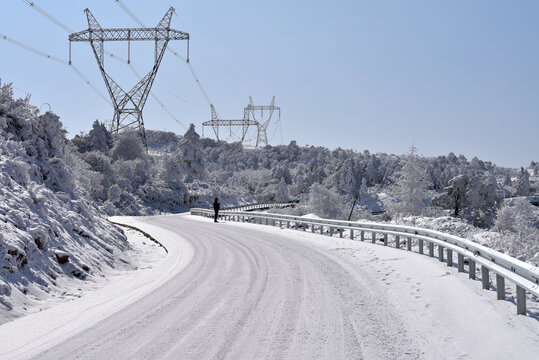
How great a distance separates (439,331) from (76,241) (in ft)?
29.6

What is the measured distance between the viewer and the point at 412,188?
54.8 m

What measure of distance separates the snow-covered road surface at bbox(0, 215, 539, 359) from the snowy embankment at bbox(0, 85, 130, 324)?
1.15 meters

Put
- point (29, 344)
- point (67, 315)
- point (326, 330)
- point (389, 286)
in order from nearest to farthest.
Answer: point (29, 344)
point (326, 330)
point (67, 315)
point (389, 286)

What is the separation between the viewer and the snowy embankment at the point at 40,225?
26.6 feet

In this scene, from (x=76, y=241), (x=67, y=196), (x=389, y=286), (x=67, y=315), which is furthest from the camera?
(x=67, y=196)

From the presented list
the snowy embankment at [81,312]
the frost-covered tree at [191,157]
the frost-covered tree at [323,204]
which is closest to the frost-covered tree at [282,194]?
the frost-covered tree at [191,157]

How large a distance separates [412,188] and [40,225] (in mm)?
50282

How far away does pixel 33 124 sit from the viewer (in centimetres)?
1427

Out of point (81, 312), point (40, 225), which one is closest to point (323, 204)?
point (40, 225)

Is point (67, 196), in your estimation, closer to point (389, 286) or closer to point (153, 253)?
point (153, 253)

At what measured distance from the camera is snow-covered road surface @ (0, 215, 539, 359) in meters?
5.49

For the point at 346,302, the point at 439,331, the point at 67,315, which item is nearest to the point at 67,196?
the point at 67,315

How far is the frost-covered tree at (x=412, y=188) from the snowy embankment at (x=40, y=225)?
→ 1738 inches

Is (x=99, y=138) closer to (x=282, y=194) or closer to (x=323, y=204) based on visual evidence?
(x=323, y=204)
